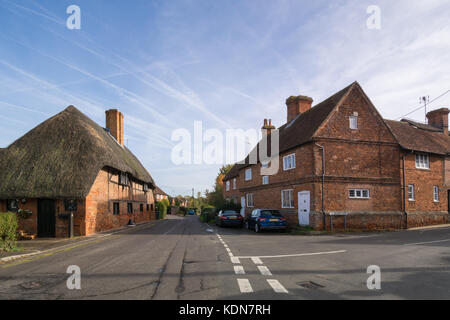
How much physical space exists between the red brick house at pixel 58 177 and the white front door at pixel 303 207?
1298 centimetres

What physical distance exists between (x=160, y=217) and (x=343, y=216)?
3380 centimetres

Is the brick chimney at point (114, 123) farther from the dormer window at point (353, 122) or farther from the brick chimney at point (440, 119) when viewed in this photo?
the brick chimney at point (440, 119)

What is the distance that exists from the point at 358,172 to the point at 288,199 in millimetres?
5125

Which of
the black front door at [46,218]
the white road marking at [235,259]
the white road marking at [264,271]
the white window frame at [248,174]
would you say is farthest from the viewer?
the white window frame at [248,174]

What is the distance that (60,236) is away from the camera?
17.3 meters

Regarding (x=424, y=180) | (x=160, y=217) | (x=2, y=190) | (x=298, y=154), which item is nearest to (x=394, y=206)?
(x=424, y=180)

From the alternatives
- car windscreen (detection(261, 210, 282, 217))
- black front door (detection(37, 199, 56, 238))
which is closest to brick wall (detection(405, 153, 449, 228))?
car windscreen (detection(261, 210, 282, 217))

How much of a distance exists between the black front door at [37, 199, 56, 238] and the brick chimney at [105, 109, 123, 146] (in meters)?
17.9

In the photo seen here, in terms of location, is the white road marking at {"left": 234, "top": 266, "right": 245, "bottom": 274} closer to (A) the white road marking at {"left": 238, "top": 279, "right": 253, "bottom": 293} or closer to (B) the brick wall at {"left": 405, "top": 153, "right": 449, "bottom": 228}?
(A) the white road marking at {"left": 238, "top": 279, "right": 253, "bottom": 293}

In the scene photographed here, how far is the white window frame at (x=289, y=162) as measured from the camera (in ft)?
71.2

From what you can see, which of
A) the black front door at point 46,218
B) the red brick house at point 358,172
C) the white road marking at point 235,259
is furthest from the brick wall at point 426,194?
the black front door at point 46,218

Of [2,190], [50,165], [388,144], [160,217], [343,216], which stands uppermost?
[388,144]

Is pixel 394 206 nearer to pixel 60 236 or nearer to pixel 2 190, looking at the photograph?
pixel 60 236

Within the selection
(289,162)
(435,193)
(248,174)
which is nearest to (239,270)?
(289,162)
